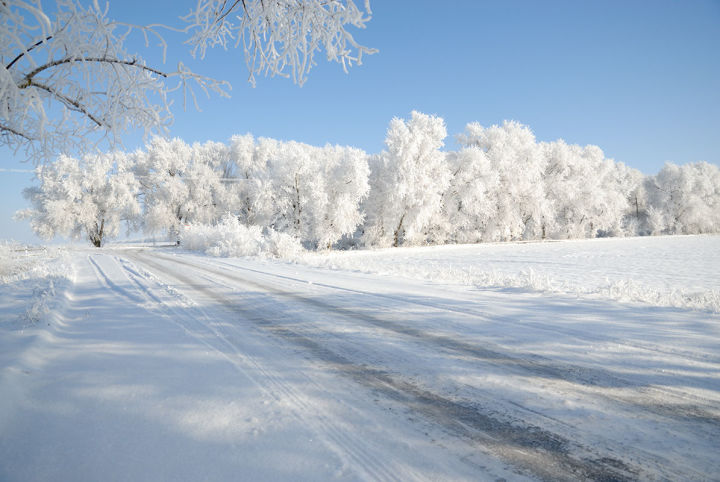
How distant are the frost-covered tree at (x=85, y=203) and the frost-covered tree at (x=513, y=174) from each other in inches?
1567

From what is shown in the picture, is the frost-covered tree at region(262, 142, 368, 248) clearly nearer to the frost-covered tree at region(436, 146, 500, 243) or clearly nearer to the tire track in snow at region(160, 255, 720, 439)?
the frost-covered tree at region(436, 146, 500, 243)

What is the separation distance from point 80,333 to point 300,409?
150 inches

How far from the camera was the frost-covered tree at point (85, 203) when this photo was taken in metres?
34.6

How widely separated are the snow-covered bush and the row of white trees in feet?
18.8

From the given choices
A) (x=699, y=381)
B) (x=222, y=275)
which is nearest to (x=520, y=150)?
(x=222, y=275)

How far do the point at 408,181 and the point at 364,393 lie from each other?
93.2ft

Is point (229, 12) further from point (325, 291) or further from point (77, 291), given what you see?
point (77, 291)

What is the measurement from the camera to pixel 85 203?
36188 mm

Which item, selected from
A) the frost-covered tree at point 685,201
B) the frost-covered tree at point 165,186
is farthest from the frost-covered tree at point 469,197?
the frost-covered tree at point 685,201

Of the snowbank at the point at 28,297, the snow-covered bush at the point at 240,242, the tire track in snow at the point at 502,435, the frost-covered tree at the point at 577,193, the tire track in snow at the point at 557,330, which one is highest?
the frost-covered tree at the point at 577,193

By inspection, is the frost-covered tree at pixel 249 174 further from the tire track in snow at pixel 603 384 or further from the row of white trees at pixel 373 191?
the tire track in snow at pixel 603 384

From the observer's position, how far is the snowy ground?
1.76 m

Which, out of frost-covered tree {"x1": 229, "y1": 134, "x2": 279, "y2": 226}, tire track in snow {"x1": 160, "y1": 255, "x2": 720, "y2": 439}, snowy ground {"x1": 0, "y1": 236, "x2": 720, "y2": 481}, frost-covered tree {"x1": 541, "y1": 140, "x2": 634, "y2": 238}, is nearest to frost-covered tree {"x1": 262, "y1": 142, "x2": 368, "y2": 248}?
frost-covered tree {"x1": 229, "y1": 134, "x2": 279, "y2": 226}

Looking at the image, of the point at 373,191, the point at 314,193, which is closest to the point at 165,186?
the point at 314,193
